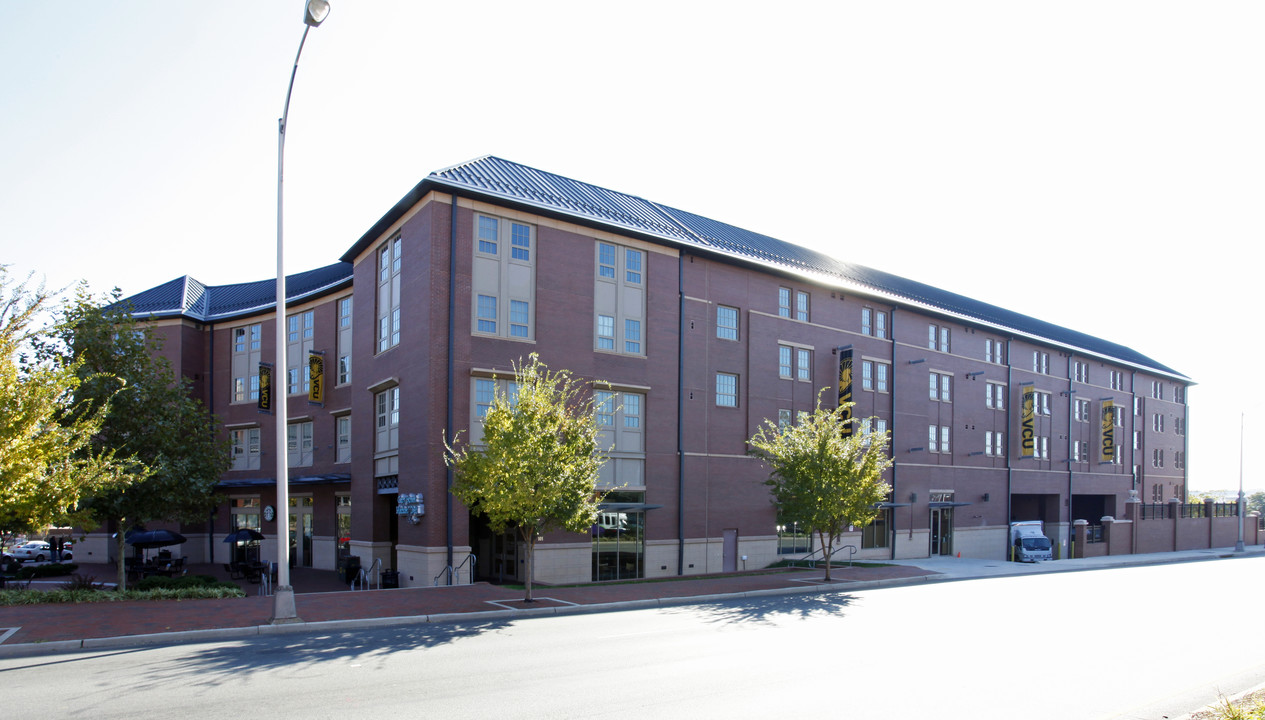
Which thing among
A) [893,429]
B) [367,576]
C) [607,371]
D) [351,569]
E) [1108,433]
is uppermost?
[607,371]

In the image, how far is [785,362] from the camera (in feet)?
122

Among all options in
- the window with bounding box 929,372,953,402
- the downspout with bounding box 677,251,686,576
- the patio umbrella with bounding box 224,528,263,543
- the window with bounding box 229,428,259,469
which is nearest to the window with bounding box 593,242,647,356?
the downspout with bounding box 677,251,686,576

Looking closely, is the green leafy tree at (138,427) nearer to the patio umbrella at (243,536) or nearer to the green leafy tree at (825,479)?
the patio umbrella at (243,536)

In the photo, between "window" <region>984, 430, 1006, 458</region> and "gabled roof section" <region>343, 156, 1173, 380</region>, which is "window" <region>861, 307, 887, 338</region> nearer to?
"gabled roof section" <region>343, 156, 1173, 380</region>

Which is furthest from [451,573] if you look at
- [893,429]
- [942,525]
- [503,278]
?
[942,525]

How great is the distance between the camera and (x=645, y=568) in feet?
101

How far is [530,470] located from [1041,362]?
147 ft

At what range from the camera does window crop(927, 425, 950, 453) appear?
1750 inches

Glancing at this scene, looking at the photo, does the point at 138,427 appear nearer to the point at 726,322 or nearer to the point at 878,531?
the point at 726,322

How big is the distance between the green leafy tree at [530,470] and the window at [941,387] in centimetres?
2878

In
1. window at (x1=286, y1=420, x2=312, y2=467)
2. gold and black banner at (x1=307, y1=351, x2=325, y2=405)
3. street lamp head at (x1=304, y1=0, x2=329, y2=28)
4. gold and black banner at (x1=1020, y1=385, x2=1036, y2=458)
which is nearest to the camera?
street lamp head at (x1=304, y1=0, x2=329, y2=28)

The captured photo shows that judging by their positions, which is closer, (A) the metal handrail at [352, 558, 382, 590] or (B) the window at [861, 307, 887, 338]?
(A) the metal handrail at [352, 558, 382, 590]

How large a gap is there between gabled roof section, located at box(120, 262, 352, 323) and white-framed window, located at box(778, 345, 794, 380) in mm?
21101

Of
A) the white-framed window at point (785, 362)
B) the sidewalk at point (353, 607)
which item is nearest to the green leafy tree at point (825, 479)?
the sidewalk at point (353, 607)
